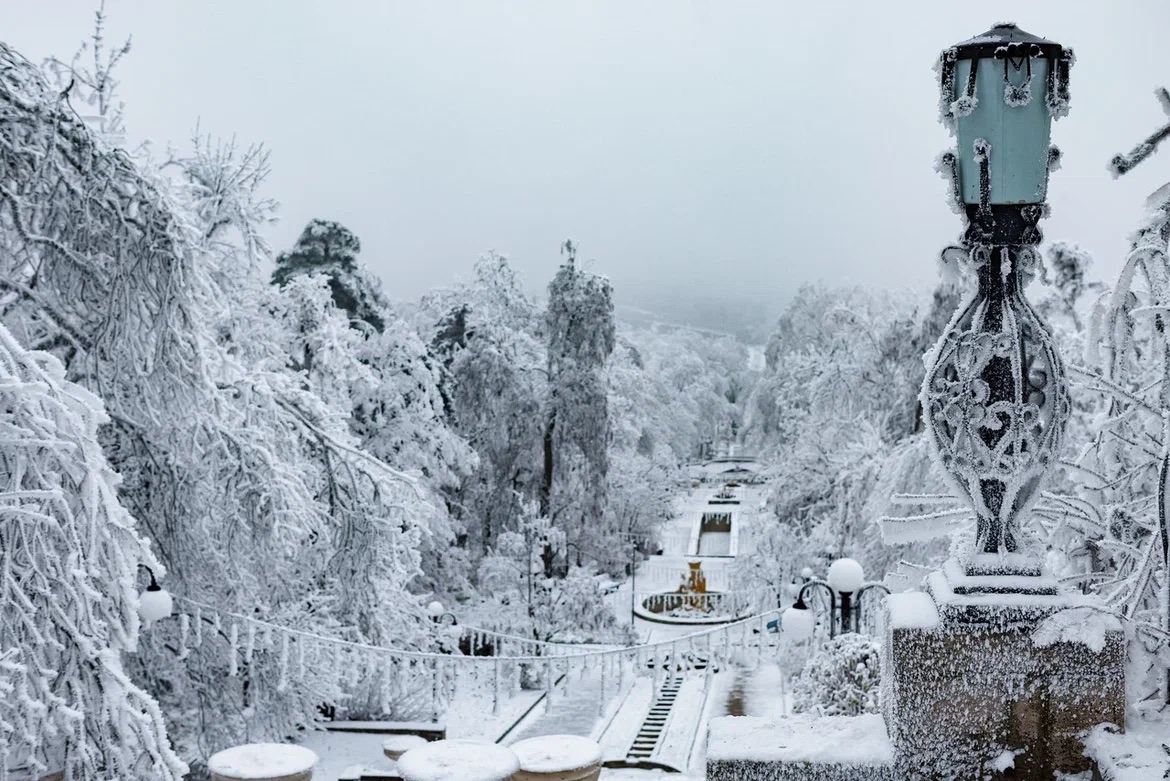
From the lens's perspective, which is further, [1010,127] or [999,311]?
[999,311]

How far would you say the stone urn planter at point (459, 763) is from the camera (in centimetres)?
471

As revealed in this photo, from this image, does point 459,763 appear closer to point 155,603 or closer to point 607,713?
point 155,603

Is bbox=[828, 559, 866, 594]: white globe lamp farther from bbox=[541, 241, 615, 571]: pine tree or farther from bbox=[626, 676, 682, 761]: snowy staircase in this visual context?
bbox=[541, 241, 615, 571]: pine tree

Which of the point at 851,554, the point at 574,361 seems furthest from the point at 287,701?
the point at 574,361

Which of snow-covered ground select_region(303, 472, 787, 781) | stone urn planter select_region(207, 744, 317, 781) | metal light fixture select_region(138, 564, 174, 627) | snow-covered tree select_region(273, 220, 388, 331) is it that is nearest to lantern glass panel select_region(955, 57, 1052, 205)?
stone urn planter select_region(207, 744, 317, 781)

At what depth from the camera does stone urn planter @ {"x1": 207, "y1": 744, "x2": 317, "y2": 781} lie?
17.4 feet

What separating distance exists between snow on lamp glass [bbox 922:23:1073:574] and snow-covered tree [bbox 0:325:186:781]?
3868 mm

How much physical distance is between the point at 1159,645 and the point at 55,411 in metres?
4.73

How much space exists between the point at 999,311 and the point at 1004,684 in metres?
1.13

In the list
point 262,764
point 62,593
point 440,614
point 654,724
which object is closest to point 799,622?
point 262,764

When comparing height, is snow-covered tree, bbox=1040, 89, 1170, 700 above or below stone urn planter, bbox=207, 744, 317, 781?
above

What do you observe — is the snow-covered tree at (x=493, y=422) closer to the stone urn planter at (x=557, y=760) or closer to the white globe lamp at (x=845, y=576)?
the white globe lamp at (x=845, y=576)

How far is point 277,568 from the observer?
1151cm

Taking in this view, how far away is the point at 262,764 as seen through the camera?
5.45m
